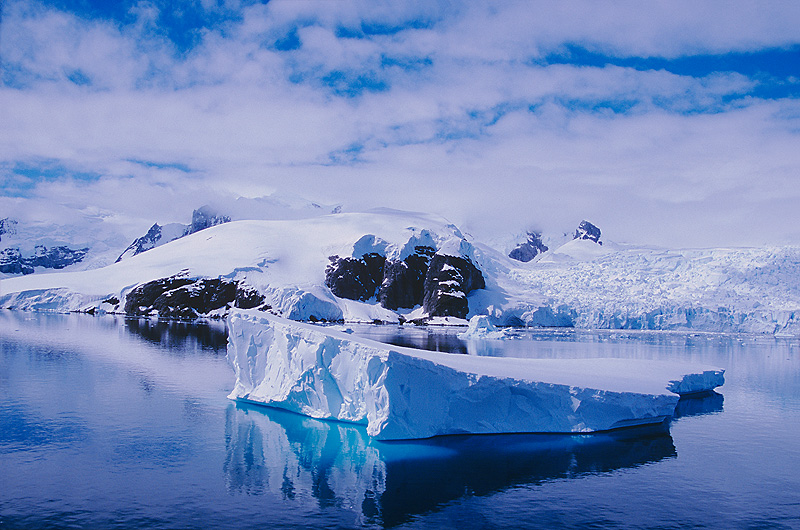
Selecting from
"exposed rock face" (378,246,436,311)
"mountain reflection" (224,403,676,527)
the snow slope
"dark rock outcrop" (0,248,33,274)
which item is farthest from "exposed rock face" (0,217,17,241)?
"mountain reflection" (224,403,676,527)

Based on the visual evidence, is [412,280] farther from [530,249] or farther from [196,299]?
[530,249]

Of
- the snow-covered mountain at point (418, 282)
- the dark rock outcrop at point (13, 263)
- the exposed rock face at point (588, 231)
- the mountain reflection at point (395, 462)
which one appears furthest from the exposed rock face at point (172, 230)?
the mountain reflection at point (395, 462)

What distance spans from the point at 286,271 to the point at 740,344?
52.4 metres

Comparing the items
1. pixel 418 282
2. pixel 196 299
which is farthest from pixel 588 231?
pixel 196 299

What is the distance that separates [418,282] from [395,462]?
224ft

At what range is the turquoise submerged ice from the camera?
50.4ft

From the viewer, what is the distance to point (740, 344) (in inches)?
1815

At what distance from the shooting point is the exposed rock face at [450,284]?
74.1 metres

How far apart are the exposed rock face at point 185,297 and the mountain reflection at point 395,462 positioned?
56.6 meters

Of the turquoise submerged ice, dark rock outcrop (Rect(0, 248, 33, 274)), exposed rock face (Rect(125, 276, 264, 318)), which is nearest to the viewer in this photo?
the turquoise submerged ice

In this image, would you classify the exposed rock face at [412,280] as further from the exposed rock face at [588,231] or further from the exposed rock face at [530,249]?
the exposed rock face at [588,231]

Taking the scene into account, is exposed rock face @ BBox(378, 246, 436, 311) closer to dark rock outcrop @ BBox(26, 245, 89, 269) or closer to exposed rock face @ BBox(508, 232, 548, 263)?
exposed rock face @ BBox(508, 232, 548, 263)

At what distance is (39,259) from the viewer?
147m

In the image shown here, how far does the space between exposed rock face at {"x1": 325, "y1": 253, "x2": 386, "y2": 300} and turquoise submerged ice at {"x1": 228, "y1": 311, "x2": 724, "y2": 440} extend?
59.7 metres
